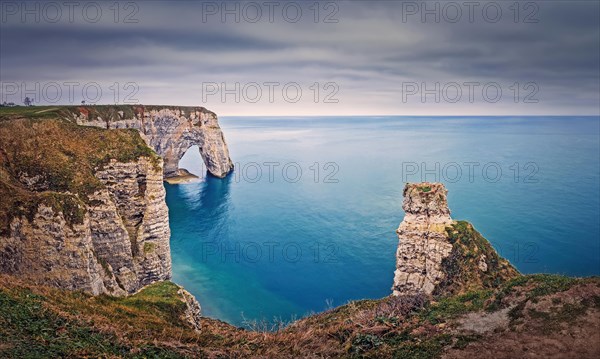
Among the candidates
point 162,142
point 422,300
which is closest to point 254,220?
point 162,142

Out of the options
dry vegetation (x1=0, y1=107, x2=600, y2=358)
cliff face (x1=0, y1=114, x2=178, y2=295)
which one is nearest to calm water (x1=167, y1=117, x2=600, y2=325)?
cliff face (x1=0, y1=114, x2=178, y2=295)

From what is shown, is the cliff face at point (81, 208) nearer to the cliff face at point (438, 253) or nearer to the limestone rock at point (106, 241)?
the limestone rock at point (106, 241)

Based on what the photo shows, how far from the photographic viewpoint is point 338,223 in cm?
8088

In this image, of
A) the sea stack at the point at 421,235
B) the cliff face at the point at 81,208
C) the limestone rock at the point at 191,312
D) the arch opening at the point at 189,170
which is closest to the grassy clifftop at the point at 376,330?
the limestone rock at the point at 191,312

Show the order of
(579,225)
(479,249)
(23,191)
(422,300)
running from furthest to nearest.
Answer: (579,225)
(479,249)
(23,191)
(422,300)

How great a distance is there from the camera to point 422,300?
20500 millimetres

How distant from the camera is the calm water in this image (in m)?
52.1

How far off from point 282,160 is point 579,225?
11685 centimetres

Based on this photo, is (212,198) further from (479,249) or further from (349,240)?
(479,249)

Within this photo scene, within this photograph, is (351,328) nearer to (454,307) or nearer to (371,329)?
(371,329)

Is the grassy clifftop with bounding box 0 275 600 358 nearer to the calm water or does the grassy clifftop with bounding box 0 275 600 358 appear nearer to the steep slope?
the steep slope

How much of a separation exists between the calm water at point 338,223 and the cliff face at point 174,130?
28.3 feet

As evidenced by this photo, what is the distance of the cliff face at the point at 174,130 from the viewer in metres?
91.8

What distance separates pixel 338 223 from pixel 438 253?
155 ft
